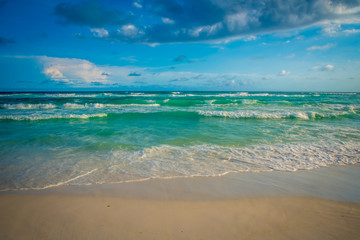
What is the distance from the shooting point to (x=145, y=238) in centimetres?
228

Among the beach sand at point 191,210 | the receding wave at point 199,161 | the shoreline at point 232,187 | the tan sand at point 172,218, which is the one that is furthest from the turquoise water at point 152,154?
the tan sand at point 172,218

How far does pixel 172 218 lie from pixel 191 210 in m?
0.35

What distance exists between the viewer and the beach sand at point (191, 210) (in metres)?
2.38

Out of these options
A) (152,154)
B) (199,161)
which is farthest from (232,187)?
(152,154)

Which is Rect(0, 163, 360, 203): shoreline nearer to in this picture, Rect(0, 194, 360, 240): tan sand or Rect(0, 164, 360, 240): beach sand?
Rect(0, 164, 360, 240): beach sand

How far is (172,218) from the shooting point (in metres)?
2.64

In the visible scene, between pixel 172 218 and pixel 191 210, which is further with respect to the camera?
pixel 191 210

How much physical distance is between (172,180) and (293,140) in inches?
222

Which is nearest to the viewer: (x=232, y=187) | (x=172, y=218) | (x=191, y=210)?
(x=172, y=218)

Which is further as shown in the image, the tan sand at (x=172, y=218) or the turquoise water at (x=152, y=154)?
the turquoise water at (x=152, y=154)

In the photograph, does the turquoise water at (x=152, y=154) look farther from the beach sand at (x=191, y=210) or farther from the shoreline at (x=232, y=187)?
the beach sand at (x=191, y=210)

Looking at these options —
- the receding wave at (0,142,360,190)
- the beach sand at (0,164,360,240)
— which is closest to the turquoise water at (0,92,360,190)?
the receding wave at (0,142,360,190)

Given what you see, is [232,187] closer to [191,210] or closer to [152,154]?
[191,210]

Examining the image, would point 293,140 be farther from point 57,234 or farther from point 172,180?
point 57,234
